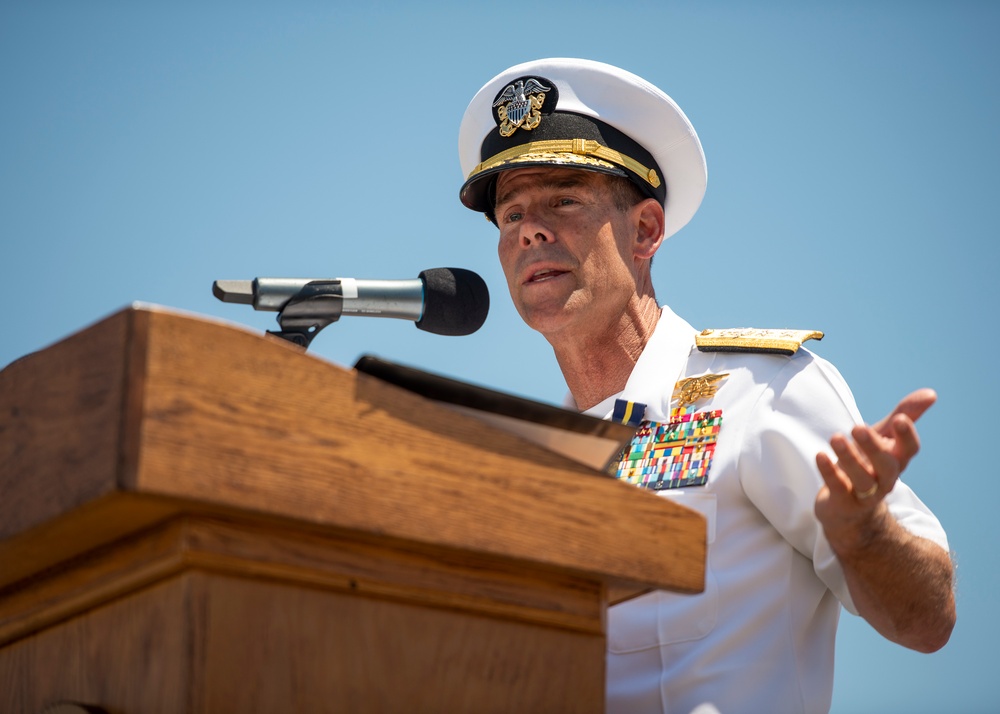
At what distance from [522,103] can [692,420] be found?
43.4 inches

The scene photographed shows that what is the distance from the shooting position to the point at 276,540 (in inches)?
54.9

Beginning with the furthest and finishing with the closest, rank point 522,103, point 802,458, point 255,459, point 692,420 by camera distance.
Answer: point 522,103
point 692,420
point 802,458
point 255,459

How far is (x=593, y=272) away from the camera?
10.7 feet

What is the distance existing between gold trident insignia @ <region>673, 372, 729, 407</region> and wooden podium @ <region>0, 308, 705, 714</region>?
3.76 feet

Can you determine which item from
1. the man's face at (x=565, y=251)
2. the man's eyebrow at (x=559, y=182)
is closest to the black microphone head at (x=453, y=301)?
the man's face at (x=565, y=251)

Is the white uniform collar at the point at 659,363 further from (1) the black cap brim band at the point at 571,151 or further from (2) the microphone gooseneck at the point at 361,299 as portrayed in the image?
(2) the microphone gooseneck at the point at 361,299

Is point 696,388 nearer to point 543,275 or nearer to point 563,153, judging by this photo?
point 543,275

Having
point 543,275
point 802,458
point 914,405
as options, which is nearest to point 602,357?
point 543,275

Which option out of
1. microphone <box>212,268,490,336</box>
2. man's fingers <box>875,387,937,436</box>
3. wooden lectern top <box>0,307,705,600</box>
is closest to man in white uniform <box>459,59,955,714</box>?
man's fingers <box>875,387,937,436</box>

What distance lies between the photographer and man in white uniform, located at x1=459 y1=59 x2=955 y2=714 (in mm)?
2219

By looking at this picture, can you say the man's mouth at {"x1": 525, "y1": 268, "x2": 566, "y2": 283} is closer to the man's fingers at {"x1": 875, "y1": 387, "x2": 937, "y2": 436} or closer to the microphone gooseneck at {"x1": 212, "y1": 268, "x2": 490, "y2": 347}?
the microphone gooseneck at {"x1": 212, "y1": 268, "x2": 490, "y2": 347}

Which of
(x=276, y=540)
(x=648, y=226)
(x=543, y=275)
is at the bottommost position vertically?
(x=276, y=540)

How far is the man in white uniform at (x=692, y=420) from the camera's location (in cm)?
222

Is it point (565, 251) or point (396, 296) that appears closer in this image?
point (396, 296)
